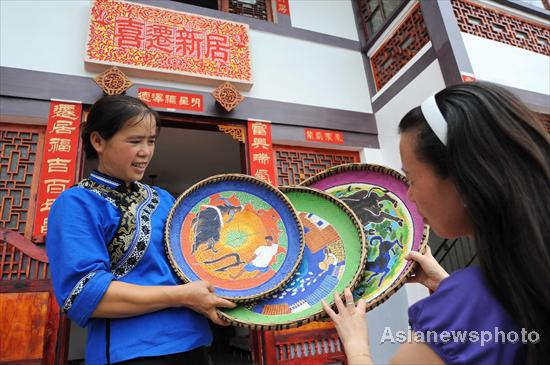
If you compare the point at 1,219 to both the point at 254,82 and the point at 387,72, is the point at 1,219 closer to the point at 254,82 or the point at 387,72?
the point at 254,82

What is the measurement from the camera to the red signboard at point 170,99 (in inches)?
101

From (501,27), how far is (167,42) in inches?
118

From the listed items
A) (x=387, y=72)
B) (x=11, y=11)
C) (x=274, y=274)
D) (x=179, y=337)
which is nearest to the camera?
(x=179, y=337)

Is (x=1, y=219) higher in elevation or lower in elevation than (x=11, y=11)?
lower

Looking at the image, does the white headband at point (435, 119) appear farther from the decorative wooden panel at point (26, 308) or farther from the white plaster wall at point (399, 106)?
the white plaster wall at point (399, 106)

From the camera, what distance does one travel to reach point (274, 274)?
44.2 inches

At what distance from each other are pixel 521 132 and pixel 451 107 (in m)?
0.11

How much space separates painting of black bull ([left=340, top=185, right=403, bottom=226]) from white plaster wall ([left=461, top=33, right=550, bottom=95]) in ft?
6.57

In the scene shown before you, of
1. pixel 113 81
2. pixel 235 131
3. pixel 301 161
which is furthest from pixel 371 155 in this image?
pixel 113 81

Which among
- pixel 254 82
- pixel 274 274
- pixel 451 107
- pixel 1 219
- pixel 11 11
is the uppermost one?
pixel 11 11

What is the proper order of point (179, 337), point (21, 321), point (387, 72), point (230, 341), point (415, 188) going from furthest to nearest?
point (230, 341)
point (387, 72)
point (21, 321)
point (179, 337)
point (415, 188)

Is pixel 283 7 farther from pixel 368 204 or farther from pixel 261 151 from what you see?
pixel 368 204

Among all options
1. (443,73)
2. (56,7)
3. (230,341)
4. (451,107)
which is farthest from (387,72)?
(230,341)

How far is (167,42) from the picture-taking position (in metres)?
2.77
